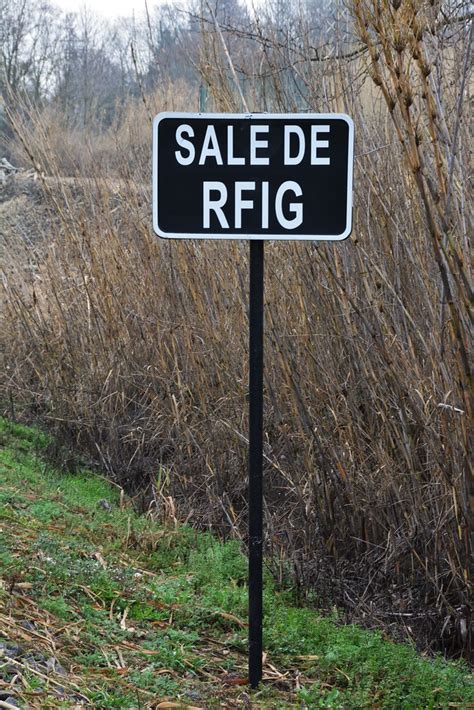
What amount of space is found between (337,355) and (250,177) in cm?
177

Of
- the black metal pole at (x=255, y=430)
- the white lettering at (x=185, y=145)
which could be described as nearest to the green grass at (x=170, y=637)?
the black metal pole at (x=255, y=430)

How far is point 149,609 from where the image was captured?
3.70m

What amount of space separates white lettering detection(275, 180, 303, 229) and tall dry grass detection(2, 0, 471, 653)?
416 mm

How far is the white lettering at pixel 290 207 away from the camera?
2922mm

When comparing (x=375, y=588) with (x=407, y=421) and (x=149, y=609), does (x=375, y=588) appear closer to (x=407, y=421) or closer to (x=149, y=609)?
(x=407, y=421)

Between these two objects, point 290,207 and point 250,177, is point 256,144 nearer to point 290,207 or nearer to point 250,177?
point 250,177

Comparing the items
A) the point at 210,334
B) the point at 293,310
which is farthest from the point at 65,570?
the point at 210,334

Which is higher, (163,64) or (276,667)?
(163,64)

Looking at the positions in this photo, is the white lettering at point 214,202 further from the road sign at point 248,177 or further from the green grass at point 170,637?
the green grass at point 170,637

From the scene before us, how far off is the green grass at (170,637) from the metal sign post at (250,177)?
1.43 metres

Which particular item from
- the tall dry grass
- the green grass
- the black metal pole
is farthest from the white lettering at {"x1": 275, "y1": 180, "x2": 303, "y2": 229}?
the green grass

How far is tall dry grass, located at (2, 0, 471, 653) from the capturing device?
11.8ft

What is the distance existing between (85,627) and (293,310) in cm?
202

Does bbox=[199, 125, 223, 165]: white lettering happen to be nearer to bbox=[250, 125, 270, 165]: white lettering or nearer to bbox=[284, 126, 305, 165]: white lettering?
bbox=[250, 125, 270, 165]: white lettering
